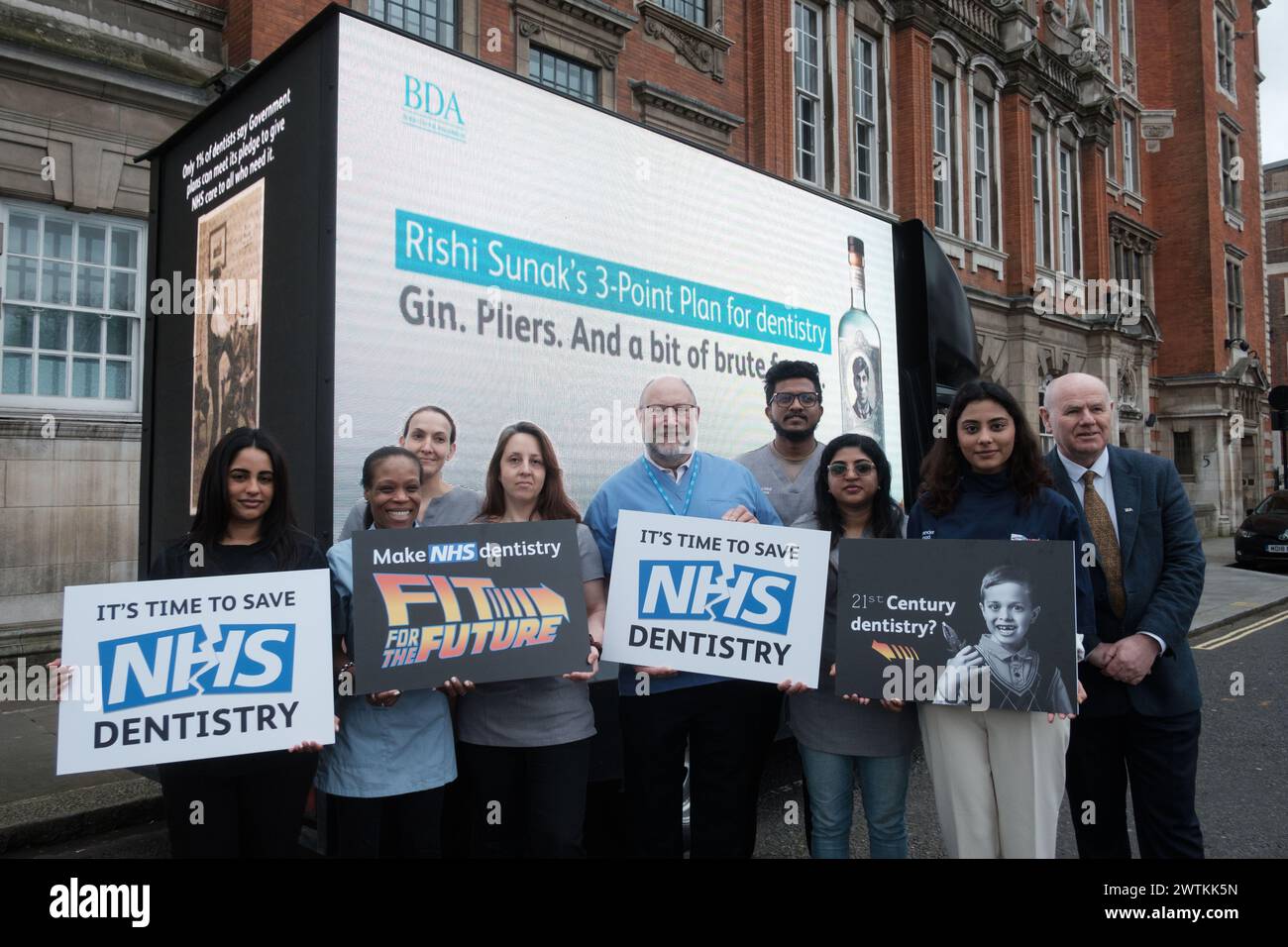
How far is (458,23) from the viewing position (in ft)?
35.9

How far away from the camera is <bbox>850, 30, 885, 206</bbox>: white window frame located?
17109mm

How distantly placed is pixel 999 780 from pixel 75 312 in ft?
28.7

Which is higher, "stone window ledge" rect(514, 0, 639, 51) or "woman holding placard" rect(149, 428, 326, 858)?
"stone window ledge" rect(514, 0, 639, 51)

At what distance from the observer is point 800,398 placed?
3.73 meters

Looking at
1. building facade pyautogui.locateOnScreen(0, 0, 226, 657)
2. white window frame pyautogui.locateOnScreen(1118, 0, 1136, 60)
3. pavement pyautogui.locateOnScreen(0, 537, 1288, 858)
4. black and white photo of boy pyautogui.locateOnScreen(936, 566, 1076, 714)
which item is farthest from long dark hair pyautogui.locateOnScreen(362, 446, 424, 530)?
white window frame pyautogui.locateOnScreen(1118, 0, 1136, 60)

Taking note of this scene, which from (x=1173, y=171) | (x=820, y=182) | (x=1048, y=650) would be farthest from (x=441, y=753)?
(x=1173, y=171)

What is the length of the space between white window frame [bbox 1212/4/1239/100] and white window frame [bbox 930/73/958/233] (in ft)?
53.1

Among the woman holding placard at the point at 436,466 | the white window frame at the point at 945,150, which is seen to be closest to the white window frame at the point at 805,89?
the white window frame at the point at 945,150

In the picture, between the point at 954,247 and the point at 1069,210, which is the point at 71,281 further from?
the point at 1069,210

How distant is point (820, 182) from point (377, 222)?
14.1 meters

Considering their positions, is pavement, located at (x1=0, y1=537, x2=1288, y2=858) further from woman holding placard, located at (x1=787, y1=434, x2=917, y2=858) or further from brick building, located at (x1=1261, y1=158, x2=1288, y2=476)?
brick building, located at (x1=1261, y1=158, x2=1288, y2=476)

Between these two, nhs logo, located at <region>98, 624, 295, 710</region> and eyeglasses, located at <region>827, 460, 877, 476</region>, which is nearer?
nhs logo, located at <region>98, 624, 295, 710</region>

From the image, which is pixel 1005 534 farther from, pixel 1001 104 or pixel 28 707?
pixel 1001 104

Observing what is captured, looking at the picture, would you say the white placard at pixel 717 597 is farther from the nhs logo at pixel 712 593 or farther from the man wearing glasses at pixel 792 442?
the man wearing glasses at pixel 792 442
